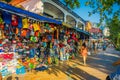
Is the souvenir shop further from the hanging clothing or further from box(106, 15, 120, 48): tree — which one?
box(106, 15, 120, 48): tree

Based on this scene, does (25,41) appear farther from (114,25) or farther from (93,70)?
(114,25)

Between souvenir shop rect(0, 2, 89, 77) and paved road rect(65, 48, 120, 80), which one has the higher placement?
souvenir shop rect(0, 2, 89, 77)

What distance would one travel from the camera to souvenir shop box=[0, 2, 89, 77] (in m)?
10.4

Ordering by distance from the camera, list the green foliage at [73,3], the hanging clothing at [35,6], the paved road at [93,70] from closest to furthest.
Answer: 1. the green foliage at [73,3]
2. the paved road at [93,70]
3. the hanging clothing at [35,6]

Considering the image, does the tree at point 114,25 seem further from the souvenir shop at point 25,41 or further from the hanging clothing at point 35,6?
the hanging clothing at point 35,6

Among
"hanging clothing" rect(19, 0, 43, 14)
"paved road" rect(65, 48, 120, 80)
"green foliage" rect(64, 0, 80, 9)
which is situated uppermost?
"hanging clothing" rect(19, 0, 43, 14)

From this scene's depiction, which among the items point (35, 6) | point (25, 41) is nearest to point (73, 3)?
point (25, 41)

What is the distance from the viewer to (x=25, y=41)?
12.3 meters

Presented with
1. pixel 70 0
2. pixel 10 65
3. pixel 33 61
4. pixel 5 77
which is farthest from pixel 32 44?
pixel 70 0

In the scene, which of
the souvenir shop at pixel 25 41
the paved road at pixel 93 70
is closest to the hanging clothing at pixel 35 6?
the souvenir shop at pixel 25 41

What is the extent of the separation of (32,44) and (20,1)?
18.2ft

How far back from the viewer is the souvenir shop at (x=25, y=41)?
10378 mm

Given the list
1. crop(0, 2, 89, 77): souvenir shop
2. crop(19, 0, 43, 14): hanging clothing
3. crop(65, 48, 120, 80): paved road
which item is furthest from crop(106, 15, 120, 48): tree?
crop(19, 0, 43, 14): hanging clothing

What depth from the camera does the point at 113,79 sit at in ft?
19.0
